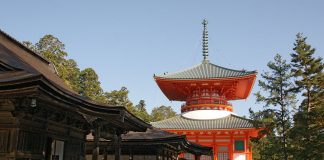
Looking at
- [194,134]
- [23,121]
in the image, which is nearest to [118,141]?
[23,121]

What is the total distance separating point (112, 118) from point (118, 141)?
4.12 m

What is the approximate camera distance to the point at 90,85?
51.2 m

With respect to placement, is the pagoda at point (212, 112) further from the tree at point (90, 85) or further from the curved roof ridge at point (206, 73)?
the tree at point (90, 85)

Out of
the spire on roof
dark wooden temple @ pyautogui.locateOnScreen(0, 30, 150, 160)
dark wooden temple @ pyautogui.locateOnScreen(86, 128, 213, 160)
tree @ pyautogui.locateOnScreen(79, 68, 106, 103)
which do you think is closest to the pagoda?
the spire on roof

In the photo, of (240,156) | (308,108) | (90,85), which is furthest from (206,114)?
(90,85)

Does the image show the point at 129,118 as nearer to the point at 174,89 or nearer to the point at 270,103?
the point at 270,103

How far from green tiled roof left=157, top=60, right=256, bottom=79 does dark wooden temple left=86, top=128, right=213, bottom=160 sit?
46.5ft

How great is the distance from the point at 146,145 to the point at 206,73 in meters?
21.0

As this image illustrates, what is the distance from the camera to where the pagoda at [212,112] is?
35.9m

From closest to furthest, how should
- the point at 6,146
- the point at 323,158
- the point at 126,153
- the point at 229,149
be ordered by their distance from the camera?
the point at 6,146
the point at 126,153
the point at 323,158
the point at 229,149

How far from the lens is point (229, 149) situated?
36.2 metres

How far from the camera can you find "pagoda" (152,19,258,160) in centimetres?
3591

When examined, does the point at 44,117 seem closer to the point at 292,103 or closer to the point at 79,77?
the point at 292,103

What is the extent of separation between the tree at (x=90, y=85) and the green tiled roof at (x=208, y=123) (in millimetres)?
15120
